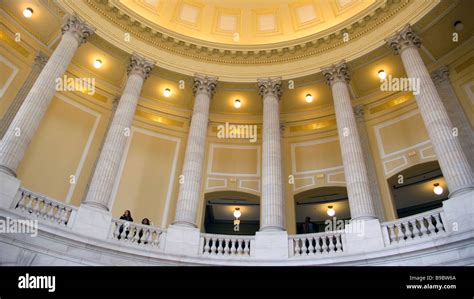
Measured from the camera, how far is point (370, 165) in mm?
16625

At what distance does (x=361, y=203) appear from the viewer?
12211 mm

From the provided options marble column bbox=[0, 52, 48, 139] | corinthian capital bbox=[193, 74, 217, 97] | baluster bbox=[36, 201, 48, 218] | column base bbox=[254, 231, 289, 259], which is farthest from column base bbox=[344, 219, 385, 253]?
marble column bbox=[0, 52, 48, 139]

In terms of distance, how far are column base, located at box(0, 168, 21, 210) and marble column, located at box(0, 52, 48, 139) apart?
484cm

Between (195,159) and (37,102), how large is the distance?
569cm

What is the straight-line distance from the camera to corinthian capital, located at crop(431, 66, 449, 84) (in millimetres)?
16250

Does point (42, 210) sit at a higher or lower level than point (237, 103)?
lower

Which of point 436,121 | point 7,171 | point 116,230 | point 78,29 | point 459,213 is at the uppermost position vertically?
point 78,29

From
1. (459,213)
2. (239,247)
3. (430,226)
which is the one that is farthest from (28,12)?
(459,213)

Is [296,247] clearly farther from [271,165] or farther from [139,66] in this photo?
[139,66]

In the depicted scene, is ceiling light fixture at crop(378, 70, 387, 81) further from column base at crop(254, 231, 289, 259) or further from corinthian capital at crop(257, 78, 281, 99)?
column base at crop(254, 231, 289, 259)

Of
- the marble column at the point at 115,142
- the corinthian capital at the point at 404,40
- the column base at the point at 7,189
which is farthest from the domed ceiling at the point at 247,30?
the column base at the point at 7,189

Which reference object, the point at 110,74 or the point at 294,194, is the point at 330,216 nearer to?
the point at 294,194

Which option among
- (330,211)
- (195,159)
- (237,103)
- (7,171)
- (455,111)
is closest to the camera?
(7,171)
